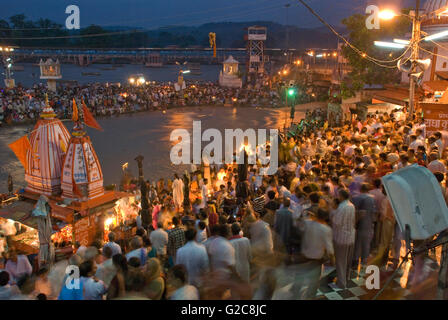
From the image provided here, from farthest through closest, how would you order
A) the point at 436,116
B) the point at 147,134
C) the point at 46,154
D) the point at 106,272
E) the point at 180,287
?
the point at 147,134, the point at 436,116, the point at 46,154, the point at 106,272, the point at 180,287

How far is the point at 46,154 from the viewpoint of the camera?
7.77m

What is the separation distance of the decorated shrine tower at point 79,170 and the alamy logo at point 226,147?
3748 millimetres

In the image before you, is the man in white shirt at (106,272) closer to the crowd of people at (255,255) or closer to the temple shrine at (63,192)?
the crowd of people at (255,255)

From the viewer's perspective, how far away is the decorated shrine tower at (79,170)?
24.5 ft

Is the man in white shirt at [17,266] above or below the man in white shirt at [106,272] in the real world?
below

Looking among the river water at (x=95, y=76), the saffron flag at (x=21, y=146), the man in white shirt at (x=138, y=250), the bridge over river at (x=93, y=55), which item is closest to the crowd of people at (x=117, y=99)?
the bridge over river at (x=93, y=55)

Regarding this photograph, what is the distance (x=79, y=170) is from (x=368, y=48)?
19.6m

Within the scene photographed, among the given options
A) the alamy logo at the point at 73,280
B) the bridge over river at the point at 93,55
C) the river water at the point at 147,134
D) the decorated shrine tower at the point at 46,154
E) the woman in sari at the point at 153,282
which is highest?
the bridge over river at the point at 93,55

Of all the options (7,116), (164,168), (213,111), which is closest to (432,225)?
(164,168)

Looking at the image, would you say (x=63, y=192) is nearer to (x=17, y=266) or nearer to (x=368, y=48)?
(x=17, y=266)

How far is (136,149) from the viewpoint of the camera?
18.9 metres

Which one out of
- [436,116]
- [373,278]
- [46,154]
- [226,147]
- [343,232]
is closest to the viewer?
[343,232]

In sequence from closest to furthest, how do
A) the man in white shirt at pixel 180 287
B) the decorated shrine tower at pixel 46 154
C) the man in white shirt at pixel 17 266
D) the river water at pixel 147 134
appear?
1. the man in white shirt at pixel 180 287
2. the man in white shirt at pixel 17 266
3. the decorated shrine tower at pixel 46 154
4. the river water at pixel 147 134

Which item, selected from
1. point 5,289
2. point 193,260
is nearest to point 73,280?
point 5,289
